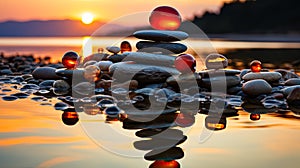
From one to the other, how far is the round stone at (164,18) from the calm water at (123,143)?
2.59 m

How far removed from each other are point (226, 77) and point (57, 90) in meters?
3.11

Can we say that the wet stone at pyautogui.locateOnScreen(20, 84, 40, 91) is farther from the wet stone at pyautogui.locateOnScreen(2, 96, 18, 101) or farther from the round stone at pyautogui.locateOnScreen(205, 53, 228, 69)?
the round stone at pyautogui.locateOnScreen(205, 53, 228, 69)

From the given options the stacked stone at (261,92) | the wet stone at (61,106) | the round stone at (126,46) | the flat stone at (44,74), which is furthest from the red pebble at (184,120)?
the flat stone at (44,74)

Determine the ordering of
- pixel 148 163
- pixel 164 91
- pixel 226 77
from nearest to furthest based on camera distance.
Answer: pixel 148 163 < pixel 164 91 < pixel 226 77

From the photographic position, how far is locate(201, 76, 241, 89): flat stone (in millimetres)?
8109

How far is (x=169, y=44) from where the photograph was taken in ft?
27.5

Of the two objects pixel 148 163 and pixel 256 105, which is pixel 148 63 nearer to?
pixel 256 105

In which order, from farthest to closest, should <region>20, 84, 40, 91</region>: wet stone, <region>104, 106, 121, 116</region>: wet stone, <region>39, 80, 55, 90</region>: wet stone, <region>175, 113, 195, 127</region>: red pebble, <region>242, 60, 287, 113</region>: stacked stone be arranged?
1. <region>39, 80, 55, 90</region>: wet stone
2. <region>20, 84, 40, 91</region>: wet stone
3. <region>242, 60, 287, 113</region>: stacked stone
4. <region>104, 106, 121, 116</region>: wet stone
5. <region>175, 113, 195, 127</region>: red pebble

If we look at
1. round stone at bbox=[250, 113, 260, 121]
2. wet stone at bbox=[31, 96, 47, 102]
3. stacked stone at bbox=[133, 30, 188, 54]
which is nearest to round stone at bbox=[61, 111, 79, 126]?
wet stone at bbox=[31, 96, 47, 102]

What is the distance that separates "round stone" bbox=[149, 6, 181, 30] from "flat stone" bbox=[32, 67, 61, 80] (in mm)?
2776

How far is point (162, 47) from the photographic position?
8.33 meters

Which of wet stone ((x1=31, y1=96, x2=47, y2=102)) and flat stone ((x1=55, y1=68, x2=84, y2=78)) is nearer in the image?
wet stone ((x1=31, y1=96, x2=47, y2=102))

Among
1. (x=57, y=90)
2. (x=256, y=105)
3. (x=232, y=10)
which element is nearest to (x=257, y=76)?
(x=256, y=105)

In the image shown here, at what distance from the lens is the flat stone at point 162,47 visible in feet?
27.3
